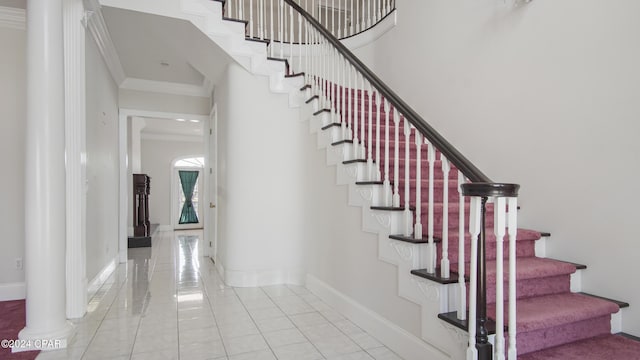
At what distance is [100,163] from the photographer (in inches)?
158

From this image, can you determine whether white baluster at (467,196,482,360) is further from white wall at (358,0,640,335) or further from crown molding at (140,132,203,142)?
crown molding at (140,132,203,142)

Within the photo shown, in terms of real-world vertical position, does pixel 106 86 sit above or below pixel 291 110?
above

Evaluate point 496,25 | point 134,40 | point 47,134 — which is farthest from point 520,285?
point 134,40

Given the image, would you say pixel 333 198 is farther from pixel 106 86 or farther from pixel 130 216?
pixel 130 216

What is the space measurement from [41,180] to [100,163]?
182cm

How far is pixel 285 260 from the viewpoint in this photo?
13.3ft

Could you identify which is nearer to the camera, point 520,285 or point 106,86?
point 520,285

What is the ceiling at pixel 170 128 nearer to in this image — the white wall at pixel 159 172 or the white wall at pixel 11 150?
the white wall at pixel 159 172

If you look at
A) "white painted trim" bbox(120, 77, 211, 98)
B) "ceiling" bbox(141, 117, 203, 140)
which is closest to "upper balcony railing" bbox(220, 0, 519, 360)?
"white painted trim" bbox(120, 77, 211, 98)

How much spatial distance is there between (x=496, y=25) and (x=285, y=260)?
324 centimetres

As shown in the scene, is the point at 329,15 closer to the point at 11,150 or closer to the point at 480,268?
the point at 11,150

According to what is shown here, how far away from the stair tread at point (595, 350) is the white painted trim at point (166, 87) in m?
5.22

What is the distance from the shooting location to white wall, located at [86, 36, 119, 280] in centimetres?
349

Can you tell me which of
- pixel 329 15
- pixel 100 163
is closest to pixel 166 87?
pixel 100 163
